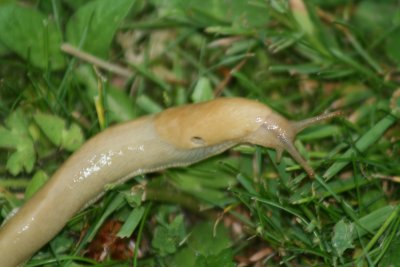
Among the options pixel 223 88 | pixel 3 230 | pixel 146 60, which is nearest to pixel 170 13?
pixel 146 60

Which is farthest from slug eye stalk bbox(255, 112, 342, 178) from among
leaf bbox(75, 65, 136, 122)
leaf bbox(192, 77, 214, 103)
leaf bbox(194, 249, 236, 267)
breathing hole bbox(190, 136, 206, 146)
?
leaf bbox(75, 65, 136, 122)

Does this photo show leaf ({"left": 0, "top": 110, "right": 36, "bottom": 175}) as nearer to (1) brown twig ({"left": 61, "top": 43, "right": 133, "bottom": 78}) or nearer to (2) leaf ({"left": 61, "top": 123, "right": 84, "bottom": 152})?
(2) leaf ({"left": 61, "top": 123, "right": 84, "bottom": 152})

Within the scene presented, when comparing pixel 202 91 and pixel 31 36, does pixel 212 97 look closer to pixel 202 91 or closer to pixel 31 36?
pixel 202 91

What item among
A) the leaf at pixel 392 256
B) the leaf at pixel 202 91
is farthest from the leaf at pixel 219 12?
the leaf at pixel 392 256

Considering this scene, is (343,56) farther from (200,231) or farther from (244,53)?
(200,231)

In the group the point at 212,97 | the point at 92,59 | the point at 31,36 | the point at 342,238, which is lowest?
the point at 342,238

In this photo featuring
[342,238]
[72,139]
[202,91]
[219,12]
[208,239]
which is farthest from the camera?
[219,12]

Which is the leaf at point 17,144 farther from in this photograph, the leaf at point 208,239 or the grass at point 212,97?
the leaf at point 208,239

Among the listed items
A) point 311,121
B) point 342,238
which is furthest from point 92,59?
point 342,238
